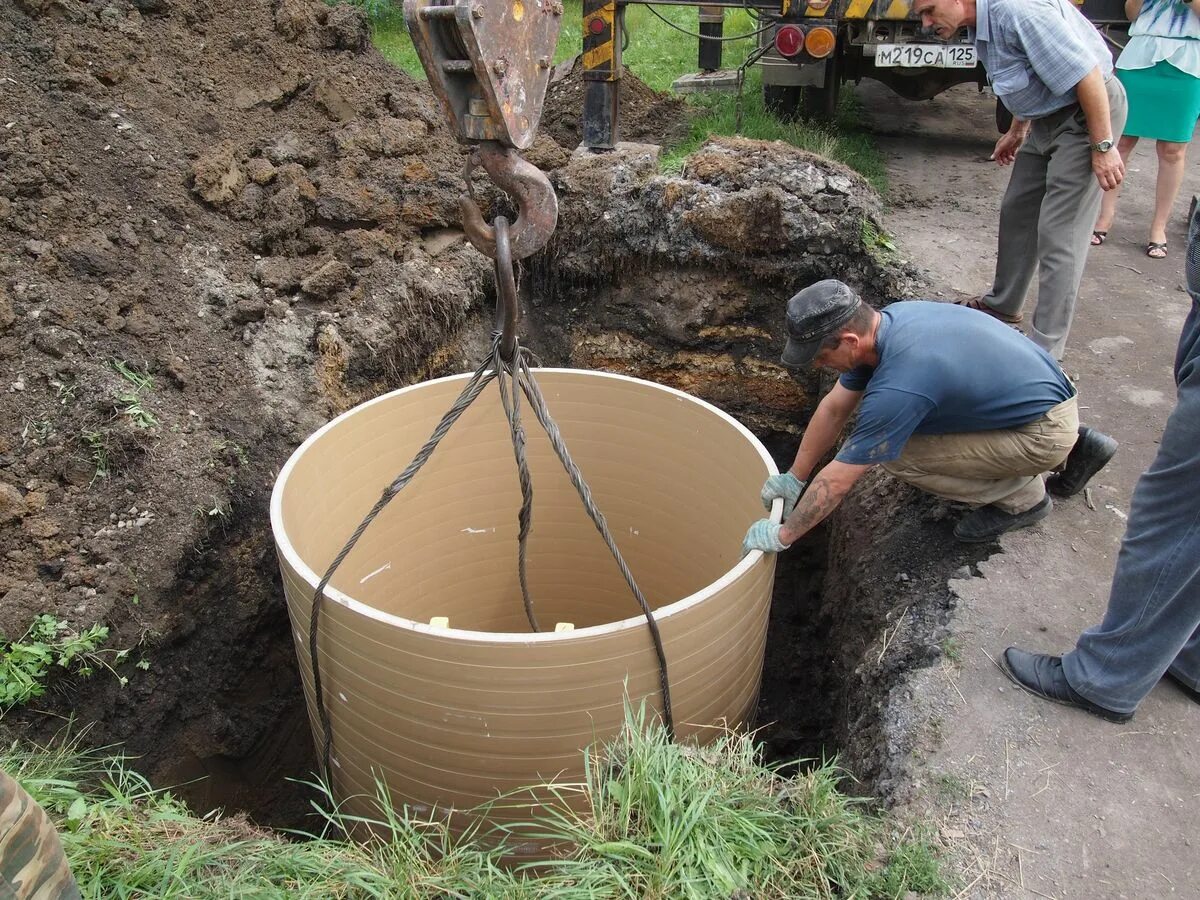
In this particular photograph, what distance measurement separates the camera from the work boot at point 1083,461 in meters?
2.66

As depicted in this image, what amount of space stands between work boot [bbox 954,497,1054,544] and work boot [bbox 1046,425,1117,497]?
0.53ft

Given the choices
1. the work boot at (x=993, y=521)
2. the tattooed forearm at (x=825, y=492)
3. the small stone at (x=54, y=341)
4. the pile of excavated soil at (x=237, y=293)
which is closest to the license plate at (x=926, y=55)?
the pile of excavated soil at (x=237, y=293)

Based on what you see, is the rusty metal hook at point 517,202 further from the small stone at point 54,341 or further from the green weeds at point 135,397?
the small stone at point 54,341

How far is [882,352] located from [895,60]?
9.09 feet

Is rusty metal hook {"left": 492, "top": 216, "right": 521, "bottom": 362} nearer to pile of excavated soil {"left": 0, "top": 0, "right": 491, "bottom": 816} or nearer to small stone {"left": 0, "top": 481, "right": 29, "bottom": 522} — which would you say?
pile of excavated soil {"left": 0, "top": 0, "right": 491, "bottom": 816}

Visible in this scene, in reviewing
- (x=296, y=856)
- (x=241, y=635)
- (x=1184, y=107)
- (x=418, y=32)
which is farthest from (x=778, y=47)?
(x=296, y=856)

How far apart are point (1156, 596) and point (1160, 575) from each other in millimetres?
53

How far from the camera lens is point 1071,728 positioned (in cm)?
208

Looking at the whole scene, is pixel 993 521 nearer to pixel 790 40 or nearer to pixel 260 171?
pixel 790 40

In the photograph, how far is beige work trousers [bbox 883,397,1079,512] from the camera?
246 centimetres

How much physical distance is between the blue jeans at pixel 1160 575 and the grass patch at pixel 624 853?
679mm

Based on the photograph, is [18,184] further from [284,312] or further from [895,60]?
[895,60]

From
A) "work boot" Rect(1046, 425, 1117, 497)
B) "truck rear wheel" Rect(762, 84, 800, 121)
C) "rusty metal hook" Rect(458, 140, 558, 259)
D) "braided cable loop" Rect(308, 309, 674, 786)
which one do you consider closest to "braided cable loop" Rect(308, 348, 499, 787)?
"braided cable loop" Rect(308, 309, 674, 786)

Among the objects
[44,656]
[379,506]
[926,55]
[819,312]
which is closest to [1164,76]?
[926,55]
